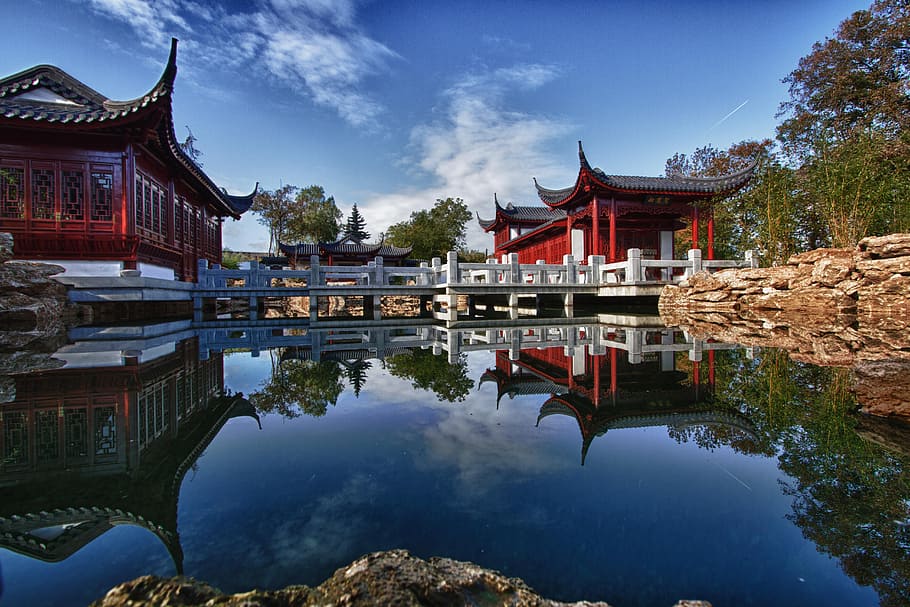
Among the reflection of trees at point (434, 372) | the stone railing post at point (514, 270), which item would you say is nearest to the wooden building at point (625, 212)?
the stone railing post at point (514, 270)

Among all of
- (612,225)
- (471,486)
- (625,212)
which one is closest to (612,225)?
(612,225)

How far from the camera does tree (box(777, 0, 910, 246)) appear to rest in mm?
10492

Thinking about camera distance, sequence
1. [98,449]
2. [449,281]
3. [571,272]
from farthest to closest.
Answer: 1. [571,272]
2. [449,281]
3. [98,449]

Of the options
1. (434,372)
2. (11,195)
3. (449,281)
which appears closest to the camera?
(434,372)

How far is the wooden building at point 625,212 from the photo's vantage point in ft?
46.6

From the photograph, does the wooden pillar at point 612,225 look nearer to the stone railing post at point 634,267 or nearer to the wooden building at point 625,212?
the wooden building at point 625,212

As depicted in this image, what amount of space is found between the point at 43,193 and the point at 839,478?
12266 mm

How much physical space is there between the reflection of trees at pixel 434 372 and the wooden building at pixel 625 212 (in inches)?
425

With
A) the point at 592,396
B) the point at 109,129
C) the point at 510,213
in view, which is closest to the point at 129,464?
the point at 592,396

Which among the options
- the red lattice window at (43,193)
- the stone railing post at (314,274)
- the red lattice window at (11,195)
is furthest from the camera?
the stone railing post at (314,274)

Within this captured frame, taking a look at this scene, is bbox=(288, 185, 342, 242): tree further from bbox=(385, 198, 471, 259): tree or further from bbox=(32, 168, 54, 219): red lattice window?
bbox=(32, 168, 54, 219): red lattice window

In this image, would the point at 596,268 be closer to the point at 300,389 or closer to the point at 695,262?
the point at 695,262

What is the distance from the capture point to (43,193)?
852 cm

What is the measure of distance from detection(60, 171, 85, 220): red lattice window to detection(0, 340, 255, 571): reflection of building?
22.5 ft
